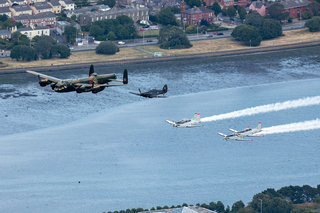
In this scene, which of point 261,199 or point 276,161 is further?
point 276,161

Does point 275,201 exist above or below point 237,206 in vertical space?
above

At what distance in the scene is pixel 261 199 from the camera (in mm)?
164500

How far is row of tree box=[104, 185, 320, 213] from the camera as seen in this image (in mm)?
162250

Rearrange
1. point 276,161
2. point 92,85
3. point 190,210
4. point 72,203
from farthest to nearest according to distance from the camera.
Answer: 1. point 276,161
2. point 72,203
3. point 190,210
4. point 92,85

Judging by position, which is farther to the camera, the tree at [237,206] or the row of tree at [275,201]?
the tree at [237,206]

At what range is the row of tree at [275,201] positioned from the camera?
162 m

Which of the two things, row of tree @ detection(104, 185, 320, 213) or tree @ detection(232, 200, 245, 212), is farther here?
tree @ detection(232, 200, 245, 212)

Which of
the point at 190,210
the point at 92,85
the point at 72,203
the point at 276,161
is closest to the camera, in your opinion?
A: the point at 92,85

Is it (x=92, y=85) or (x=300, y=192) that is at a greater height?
(x=92, y=85)

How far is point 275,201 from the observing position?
6417 inches

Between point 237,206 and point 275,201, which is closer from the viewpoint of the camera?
point 275,201

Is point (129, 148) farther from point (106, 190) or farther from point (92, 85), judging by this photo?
point (92, 85)

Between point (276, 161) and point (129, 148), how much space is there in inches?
1004

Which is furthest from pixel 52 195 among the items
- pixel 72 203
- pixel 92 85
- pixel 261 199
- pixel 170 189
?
pixel 92 85
